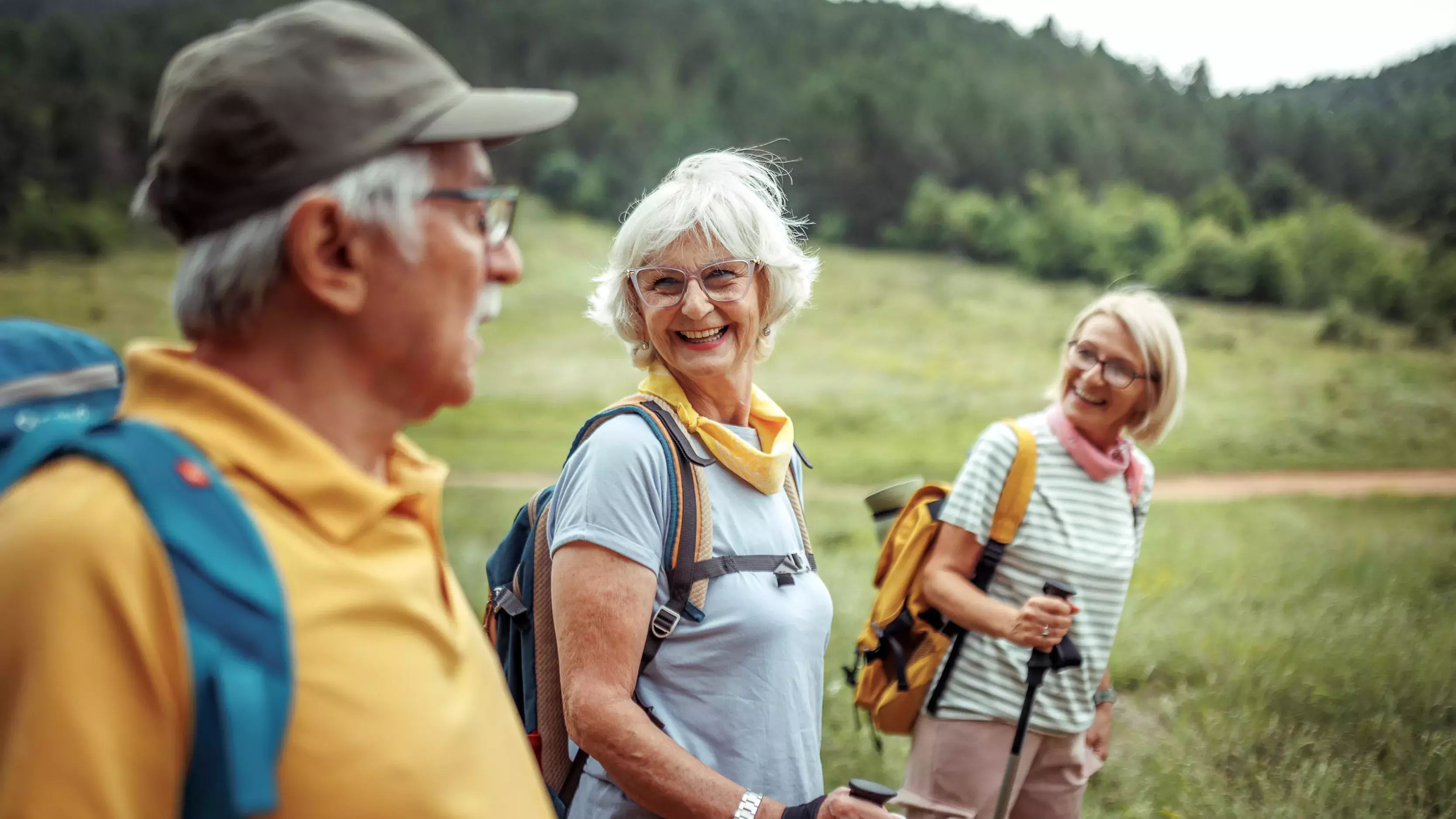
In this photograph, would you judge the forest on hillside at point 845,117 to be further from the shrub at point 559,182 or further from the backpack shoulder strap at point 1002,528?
the backpack shoulder strap at point 1002,528

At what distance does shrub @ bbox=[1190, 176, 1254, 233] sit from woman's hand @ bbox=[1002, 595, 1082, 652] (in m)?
21.9

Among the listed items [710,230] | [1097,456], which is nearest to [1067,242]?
[1097,456]

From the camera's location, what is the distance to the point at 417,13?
32031 millimetres

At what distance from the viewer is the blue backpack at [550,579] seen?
191 centimetres

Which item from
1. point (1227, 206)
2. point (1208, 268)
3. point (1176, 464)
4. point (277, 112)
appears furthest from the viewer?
point (1227, 206)

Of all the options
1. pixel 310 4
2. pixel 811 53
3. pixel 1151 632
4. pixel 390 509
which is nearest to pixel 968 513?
pixel 390 509

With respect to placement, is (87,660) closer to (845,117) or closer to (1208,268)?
(1208,268)

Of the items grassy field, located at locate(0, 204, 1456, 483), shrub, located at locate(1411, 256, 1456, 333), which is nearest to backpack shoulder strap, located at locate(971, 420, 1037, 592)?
grassy field, located at locate(0, 204, 1456, 483)

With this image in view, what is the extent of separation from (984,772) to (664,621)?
1489 mm

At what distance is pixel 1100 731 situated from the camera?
10.5 feet

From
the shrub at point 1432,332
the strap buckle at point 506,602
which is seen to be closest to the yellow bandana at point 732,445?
the strap buckle at point 506,602

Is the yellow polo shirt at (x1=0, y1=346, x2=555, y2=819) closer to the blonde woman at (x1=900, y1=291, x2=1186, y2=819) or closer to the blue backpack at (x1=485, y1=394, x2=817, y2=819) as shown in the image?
the blue backpack at (x1=485, y1=394, x2=817, y2=819)

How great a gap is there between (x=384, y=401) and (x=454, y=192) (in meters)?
0.23

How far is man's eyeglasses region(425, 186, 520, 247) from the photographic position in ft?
3.64
